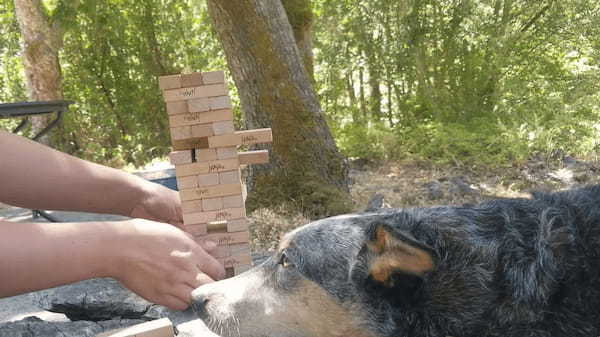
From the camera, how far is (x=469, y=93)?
9.38 m

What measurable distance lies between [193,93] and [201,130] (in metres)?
0.21

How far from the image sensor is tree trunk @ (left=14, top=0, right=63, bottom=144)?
38.2ft

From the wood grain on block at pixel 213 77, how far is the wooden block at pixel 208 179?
0.54m

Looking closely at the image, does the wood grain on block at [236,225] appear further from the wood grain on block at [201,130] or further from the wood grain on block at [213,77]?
the wood grain on block at [213,77]

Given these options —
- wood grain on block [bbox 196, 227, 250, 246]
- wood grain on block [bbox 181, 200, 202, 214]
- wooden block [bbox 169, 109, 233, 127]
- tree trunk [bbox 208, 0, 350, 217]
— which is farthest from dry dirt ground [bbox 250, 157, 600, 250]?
wooden block [bbox 169, 109, 233, 127]

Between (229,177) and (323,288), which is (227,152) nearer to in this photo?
(229,177)

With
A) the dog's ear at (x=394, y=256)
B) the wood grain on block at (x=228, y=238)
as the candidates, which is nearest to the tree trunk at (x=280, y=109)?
the wood grain on block at (x=228, y=238)

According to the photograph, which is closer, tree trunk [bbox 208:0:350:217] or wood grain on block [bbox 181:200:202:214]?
wood grain on block [bbox 181:200:202:214]

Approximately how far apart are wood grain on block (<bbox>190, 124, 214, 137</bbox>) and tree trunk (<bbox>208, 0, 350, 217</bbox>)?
118 inches

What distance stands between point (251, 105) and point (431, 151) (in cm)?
390

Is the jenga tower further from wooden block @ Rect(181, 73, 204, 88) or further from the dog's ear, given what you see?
the dog's ear

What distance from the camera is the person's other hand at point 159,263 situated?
2570 mm

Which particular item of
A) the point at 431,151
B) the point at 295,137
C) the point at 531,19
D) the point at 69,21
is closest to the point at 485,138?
the point at 431,151

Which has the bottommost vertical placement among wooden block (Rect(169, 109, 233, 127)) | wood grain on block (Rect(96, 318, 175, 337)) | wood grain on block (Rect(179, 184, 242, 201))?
wood grain on block (Rect(96, 318, 175, 337))
